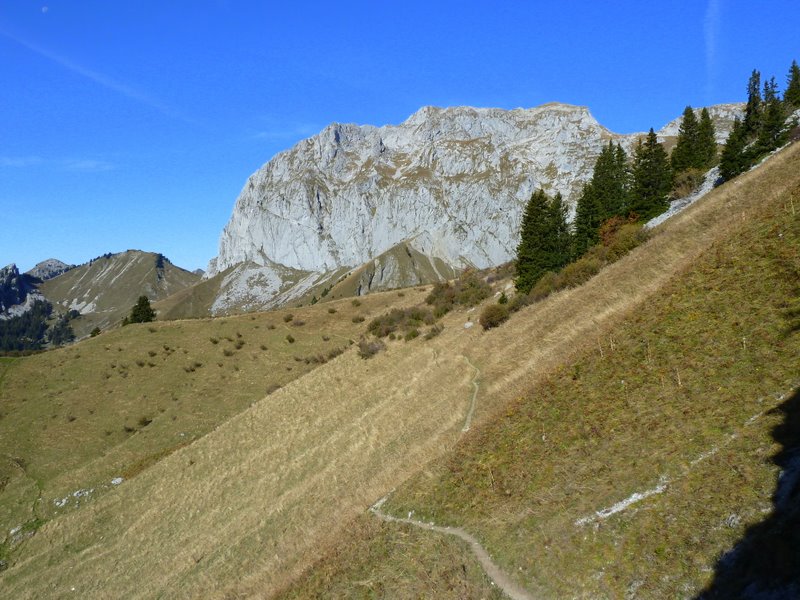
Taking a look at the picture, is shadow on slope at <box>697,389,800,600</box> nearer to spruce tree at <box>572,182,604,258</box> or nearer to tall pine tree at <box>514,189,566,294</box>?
tall pine tree at <box>514,189,566,294</box>

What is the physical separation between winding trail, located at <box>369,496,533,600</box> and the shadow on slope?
3.78 m

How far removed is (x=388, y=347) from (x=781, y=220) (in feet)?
84.2

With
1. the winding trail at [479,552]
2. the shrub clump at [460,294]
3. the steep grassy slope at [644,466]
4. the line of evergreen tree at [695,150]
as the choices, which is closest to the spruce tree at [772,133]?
the line of evergreen tree at [695,150]

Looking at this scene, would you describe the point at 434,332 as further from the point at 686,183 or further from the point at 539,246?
the point at 686,183

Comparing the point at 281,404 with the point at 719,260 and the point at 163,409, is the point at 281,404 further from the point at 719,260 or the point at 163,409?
the point at 719,260

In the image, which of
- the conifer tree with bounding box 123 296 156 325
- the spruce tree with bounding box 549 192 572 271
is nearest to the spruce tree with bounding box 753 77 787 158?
the spruce tree with bounding box 549 192 572 271

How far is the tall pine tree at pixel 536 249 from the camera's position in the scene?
1614 inches

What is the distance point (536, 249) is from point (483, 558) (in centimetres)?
3210

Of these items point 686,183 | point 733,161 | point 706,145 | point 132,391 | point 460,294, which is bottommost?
point 460,294

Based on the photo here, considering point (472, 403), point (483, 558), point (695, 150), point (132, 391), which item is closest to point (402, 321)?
point (472, 403)

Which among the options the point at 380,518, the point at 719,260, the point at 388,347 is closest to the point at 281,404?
the point at 388,347

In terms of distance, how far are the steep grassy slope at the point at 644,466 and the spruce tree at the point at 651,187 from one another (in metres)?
34.9

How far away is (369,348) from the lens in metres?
39.5

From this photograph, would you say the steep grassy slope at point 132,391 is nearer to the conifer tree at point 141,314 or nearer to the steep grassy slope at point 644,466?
the conifer tree at point 141,314
